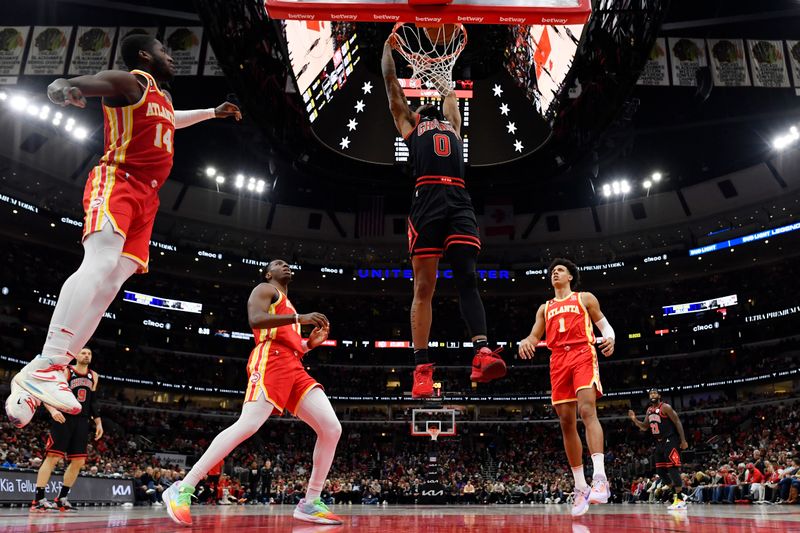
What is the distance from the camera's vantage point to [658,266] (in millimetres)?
37625

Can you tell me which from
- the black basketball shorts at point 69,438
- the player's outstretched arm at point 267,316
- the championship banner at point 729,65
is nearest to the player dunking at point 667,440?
the player's outstretched arm at point 267,316

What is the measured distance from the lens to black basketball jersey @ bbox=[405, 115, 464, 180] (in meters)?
5.63

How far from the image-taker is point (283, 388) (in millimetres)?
5070

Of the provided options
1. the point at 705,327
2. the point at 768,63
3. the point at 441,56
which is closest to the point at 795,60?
the point at 768,63

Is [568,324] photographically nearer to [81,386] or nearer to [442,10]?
[442,10]

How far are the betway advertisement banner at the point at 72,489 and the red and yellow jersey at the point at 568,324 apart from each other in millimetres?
8910

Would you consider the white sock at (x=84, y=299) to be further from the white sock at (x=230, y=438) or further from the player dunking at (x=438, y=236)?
the player dunking at (x=438, y=236)

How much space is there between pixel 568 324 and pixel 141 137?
4571 millimetres

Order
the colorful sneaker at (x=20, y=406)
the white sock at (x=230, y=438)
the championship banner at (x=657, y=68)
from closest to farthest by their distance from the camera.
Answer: the colorful sneaker at (x=20, y=406), the white sock at (x=230, y=438), the championship banner at (x=657, y=68)

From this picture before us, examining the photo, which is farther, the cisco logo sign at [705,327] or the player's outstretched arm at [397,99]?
the cisco logo sign at [705,327]

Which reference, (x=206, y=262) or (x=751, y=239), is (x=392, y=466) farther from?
(x=751, y=239)

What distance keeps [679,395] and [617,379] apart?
3635 millimetres

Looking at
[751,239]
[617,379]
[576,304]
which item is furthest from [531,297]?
[576,304]

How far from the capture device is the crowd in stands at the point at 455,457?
20172mm
